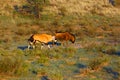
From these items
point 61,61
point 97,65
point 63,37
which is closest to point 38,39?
point 63,37

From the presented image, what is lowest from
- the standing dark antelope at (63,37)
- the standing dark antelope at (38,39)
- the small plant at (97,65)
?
the standing dark antelope at (63,37)

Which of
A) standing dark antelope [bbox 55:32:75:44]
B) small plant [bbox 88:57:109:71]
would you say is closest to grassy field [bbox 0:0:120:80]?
small plant [bbox 88:57:109:71]

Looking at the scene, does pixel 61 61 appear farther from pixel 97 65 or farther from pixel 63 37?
pixel 63 37

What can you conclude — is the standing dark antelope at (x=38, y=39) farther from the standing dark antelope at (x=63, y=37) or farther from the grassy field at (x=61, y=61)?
the standing dark antelope at (x=63, y=37)

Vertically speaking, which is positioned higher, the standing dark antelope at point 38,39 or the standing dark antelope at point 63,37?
the standing dark antelope at point 38,39

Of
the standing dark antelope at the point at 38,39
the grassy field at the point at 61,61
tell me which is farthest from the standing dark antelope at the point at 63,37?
the standing dark antelope at the point at 38,39

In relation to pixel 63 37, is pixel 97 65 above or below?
above

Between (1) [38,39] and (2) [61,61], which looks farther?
(1) [38,39]

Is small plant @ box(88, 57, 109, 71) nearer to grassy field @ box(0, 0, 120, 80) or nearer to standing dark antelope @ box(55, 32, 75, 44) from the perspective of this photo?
A: grassy field @ box(0, 0, 120, 80)

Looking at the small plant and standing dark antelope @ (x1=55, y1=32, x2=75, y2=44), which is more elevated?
the small plant

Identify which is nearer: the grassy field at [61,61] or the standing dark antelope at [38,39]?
the grassy field at [61,61]

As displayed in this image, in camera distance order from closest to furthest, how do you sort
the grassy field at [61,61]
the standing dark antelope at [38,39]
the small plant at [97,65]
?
the grassy field at [61,61] → the small plant at [97,65] → the standing dark antelope at [38,39]

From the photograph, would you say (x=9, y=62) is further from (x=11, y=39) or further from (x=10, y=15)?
(x=10, y=15)

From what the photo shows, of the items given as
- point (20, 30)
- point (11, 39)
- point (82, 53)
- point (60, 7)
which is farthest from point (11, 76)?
point (60, 7)
